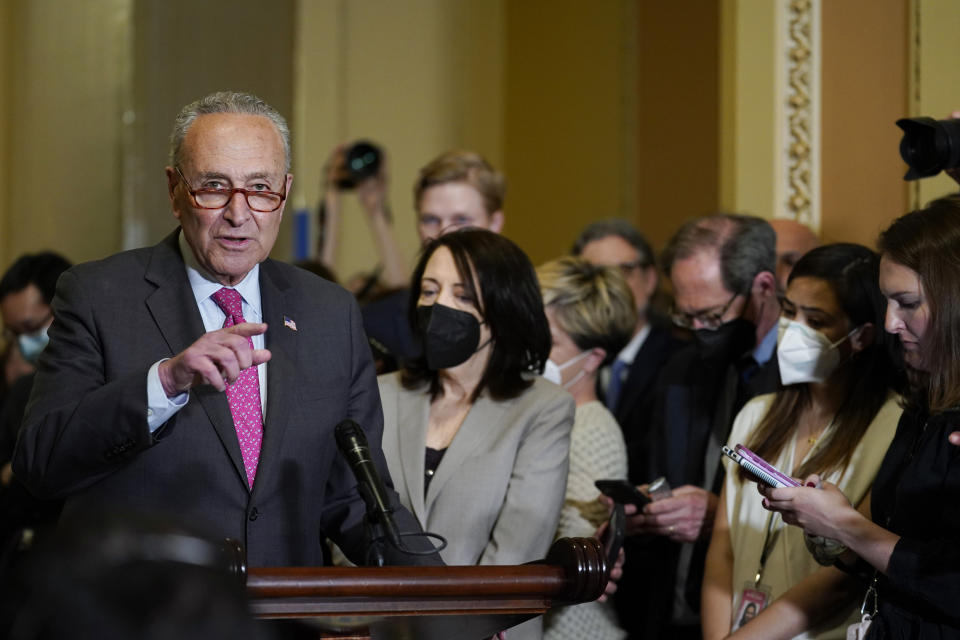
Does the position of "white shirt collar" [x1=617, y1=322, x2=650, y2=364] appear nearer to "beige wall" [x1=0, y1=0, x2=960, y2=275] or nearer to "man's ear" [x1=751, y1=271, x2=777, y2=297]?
"man's ear" [x1=751, y1=271, x2=777, y2=297]

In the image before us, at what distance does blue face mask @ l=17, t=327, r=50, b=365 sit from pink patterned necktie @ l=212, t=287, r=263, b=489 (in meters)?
2.89

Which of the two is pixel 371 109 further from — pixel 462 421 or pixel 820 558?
pixel 820 558

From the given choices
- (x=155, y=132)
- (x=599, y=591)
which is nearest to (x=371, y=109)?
(x=155, y=132)

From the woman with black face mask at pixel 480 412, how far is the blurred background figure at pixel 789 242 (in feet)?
3.86

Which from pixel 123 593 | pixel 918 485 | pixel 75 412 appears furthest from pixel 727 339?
pixel 123 593

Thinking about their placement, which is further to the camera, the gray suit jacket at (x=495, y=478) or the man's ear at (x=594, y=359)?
the man's ear at (x=594, y=359)

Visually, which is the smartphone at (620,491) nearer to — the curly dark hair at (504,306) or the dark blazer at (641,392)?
the curly dark hair at (504,306)

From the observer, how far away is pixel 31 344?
522 centimetres

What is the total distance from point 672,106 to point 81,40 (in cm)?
348

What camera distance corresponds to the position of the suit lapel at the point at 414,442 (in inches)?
131

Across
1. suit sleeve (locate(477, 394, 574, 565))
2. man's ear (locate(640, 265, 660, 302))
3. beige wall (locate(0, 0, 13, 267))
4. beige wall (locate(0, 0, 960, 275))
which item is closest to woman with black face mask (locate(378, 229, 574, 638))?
suit sleeve (locate(477, 394, 574, 565))

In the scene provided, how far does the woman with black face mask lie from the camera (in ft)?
10.8

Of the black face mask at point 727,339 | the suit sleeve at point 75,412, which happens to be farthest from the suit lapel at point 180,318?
the black face mask at point 727,339

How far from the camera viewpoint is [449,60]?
812 cm
